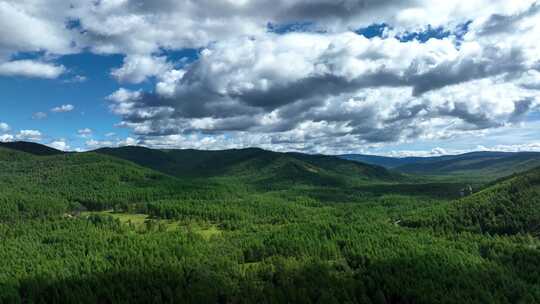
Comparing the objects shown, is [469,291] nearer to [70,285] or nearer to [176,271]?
[176,271]

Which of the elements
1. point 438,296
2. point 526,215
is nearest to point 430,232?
point 526,215

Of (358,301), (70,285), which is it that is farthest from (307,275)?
(70,285)

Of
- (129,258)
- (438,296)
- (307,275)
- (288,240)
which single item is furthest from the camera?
(288,240)

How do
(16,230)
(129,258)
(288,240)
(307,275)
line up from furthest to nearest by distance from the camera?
(16,230), (288,240), (129,258), (307,275)

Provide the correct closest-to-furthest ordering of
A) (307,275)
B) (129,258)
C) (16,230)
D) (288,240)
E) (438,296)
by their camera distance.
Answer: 1. (438,296)
2. (307,275)
3. (129,258)
4. (288,240)
5. (16,230)

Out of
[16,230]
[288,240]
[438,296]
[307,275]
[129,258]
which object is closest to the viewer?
[438,296]

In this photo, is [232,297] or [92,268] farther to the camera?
[92,268]

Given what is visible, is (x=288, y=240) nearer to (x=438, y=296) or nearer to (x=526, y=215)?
(x=438, y=296)

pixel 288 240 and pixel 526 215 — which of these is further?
pixel 526 215
